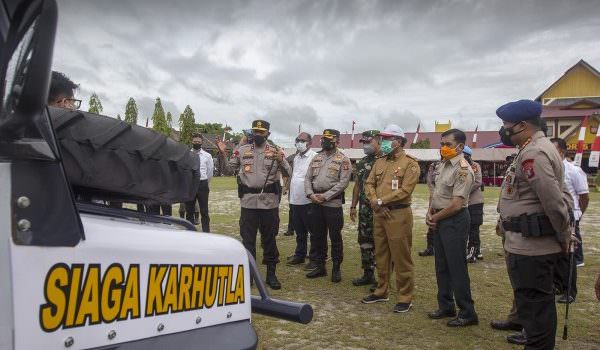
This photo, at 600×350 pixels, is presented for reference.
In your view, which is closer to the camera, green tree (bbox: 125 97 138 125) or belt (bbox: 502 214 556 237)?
belt (bbox: 502 214 556 237)

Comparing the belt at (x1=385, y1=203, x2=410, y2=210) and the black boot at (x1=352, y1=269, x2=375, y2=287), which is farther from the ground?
the belt at (x1=385, y1=203, x2=410, y2=210)

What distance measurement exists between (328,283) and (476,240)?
8.83 feet

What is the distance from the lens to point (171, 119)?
6303cm

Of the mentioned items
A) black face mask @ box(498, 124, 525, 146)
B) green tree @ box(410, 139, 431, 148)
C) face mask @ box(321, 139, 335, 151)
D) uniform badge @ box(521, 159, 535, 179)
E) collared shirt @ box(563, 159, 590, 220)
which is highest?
green tree @ box(410, 139, 431, 148)

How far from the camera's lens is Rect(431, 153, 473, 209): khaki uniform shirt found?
427cm

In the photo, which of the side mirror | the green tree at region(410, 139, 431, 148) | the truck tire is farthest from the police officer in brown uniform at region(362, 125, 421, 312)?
the green tree at region(410, 139, 431, 148)

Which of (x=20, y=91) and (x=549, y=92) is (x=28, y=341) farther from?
(x=549, y=92)

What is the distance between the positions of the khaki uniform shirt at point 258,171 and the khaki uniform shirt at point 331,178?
2.08 feet

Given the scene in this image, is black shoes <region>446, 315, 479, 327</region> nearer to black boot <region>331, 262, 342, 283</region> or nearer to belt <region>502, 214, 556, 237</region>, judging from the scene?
belt <region>502, 214, 556, 237</region>

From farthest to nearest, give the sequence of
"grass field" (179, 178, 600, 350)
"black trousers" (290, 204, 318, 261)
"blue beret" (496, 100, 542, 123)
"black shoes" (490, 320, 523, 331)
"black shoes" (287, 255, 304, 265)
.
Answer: "black trousers" (290, 204, 318, 261) → "black shoes" (287, 255, 304, 265) → "black shoes" (490, 320, 523, 331) → "grass field" (179, 178, 600, 350) → "blue beret" (496, 100, 542, 123)

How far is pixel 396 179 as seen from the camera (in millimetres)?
4707

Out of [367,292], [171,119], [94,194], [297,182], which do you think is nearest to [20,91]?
[94,194]

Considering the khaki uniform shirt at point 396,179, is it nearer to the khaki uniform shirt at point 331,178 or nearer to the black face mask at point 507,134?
the khaki uniform shirt at point 331,178

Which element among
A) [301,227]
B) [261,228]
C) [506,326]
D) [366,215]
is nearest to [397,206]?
[366,215]
